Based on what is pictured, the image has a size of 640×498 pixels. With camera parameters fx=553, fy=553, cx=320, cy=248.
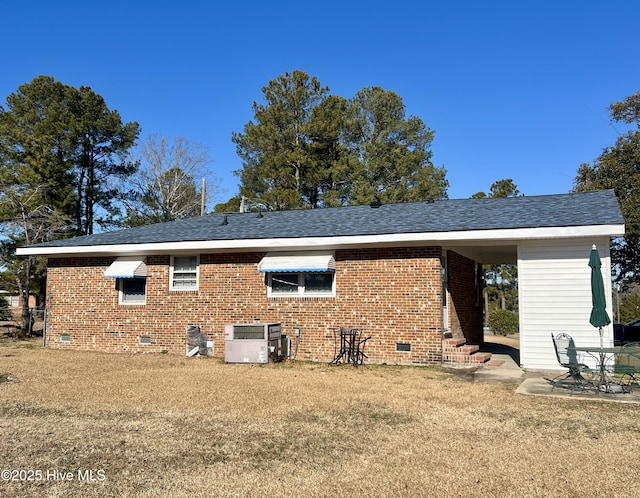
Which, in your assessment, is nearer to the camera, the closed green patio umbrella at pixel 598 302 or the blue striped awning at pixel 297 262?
the closed green patio umbrella at pixel 598 302

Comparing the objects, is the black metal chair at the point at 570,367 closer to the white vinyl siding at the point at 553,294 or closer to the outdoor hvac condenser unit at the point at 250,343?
the white vinyl siding at the point at 553,294

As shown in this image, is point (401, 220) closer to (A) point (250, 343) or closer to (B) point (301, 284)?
(B) point (301, 284)

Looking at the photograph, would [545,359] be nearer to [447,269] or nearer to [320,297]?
[447,269]

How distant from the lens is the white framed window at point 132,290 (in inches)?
622

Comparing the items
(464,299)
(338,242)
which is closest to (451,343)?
(464,299)

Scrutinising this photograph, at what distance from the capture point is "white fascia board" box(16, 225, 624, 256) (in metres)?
11.5

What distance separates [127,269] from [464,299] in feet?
31.4

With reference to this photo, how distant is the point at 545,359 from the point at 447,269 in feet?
10.7

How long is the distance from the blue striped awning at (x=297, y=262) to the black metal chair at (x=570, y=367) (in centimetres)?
550

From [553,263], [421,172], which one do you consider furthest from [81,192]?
[553,263]

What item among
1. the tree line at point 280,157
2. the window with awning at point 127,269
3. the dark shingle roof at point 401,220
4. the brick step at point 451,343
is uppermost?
the tree line at point 280,157

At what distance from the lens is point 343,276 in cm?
1369

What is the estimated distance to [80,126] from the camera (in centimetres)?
3123

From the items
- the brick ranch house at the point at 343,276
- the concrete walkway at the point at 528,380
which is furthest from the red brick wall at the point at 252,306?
the concrete walkway at the point at 528,380
